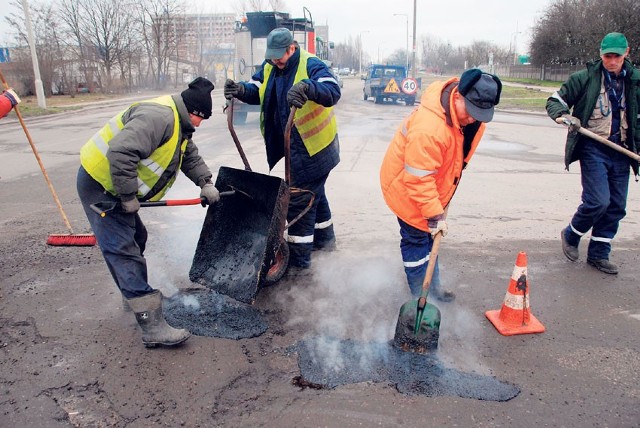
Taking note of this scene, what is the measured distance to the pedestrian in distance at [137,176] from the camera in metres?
2.79

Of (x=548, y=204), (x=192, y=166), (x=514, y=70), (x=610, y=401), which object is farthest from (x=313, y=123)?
(x=514, y=70)

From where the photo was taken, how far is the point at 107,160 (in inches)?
112

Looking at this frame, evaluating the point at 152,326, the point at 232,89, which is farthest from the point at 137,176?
the point at 232,89

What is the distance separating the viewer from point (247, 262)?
3766mm

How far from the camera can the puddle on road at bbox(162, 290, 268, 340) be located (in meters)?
3.18

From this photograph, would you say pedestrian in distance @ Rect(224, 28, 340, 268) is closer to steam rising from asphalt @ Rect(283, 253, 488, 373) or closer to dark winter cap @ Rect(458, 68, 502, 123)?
steam rising from asphalt @ Rect(283, 253, 488, 373)

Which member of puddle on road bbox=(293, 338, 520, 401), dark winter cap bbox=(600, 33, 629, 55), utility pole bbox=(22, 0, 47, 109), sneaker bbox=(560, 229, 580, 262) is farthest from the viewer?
utility pole bbox=(22, 0, 47, 109)

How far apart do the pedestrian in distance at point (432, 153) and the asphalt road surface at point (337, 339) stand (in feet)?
2.12

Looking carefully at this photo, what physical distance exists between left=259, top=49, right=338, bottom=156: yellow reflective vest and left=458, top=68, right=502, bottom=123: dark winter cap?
3.98ft

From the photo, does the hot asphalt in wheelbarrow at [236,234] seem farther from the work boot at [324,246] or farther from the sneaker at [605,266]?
the sneaker at [605,266]

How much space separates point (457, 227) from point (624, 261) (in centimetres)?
150

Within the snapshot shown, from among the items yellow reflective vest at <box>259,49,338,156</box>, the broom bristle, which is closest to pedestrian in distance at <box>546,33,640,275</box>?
yellow reflective vest at <box>259,49,338,156</box>

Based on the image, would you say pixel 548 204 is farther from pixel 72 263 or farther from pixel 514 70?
pixel 514 70

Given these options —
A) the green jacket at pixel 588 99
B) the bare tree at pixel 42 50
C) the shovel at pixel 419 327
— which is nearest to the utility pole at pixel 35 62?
the bare tree at pixel 42 50
